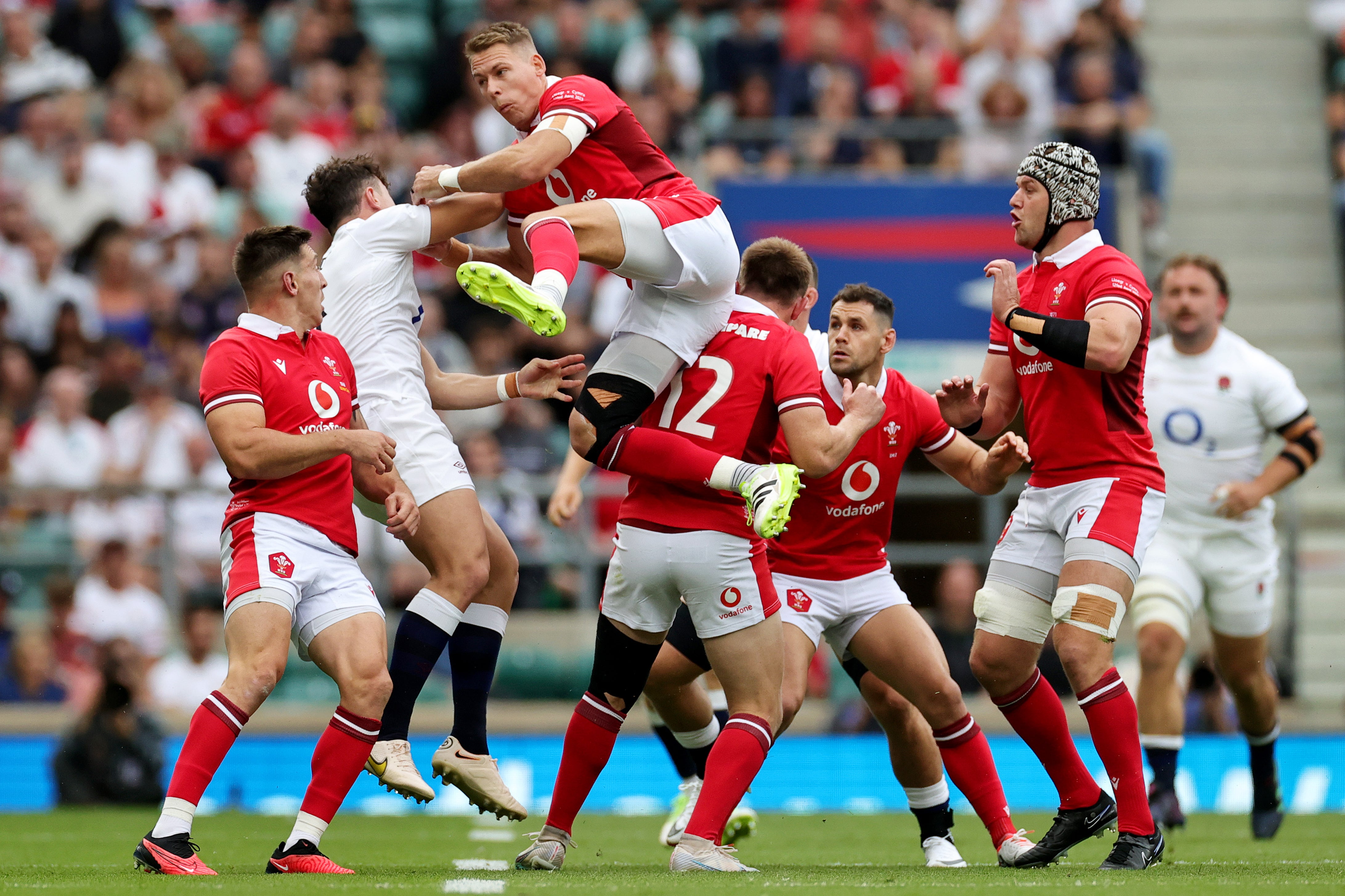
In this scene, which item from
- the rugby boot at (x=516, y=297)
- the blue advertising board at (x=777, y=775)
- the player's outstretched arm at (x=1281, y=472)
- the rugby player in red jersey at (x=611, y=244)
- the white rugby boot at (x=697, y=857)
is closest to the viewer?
the rugby boot at (x=516, y=297)

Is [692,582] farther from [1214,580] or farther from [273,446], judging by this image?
[1214,580]

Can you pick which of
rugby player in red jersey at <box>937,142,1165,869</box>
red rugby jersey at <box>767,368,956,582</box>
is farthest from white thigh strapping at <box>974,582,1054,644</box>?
red rugby jersey at <box>767,368,956,582</box>

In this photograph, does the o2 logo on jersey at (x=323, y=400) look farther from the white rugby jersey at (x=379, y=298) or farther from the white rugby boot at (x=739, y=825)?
the white rugby boot at (x=739, y=825)

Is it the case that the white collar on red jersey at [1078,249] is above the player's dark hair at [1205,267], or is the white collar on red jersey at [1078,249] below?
above

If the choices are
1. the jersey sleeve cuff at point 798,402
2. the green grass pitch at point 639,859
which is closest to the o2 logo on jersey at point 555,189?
the jersey sleeve cuff at point 798,402

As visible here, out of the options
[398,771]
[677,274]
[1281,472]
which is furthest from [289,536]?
[1281,472]

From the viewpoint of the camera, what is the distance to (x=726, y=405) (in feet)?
20.9

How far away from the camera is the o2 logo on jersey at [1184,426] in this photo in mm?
8898

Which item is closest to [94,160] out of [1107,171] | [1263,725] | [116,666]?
[116,666]

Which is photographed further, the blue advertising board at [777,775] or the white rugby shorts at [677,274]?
the blue advertising board at [777,775]

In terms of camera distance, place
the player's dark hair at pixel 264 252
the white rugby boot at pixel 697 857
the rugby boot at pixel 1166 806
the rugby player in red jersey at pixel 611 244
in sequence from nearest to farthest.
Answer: the rugby player in red jersey at pixel 611 244, the white rugby boot at pixel 697 857, the player's dark hair at pixel 264 252, the rugby boot at pixel 1166 806

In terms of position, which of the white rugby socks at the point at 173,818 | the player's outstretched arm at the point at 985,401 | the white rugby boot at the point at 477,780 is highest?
the player's outstretched arm at the point at 985,401

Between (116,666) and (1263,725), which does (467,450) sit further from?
(1263,725)

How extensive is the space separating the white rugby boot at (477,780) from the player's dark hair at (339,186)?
2274 mm
